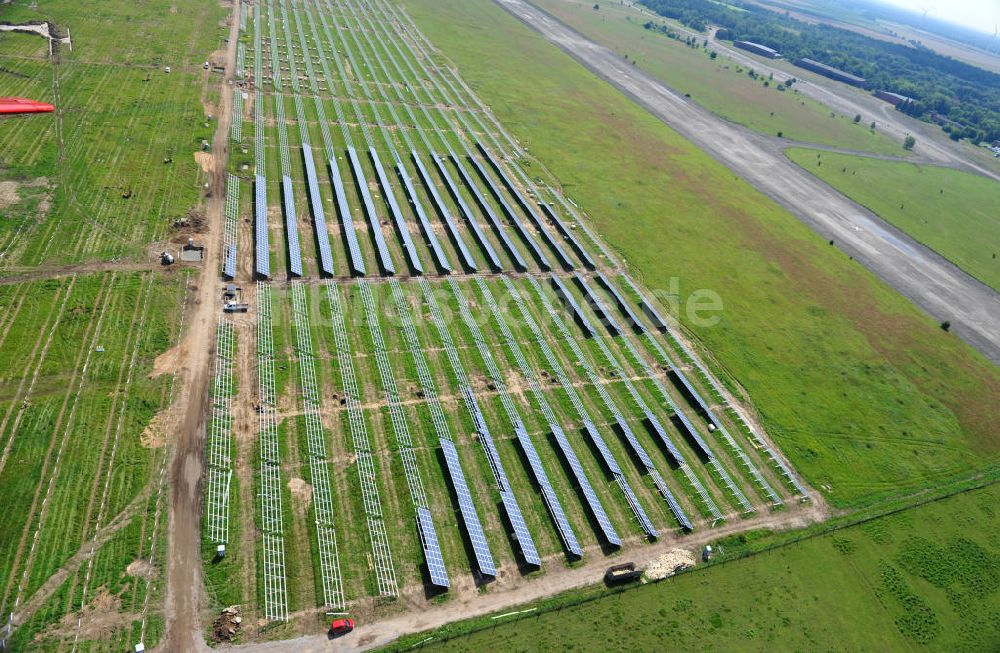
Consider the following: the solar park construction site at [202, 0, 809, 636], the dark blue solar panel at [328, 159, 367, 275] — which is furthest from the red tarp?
the dark blue solar panel at [328, 159, 367, 275]

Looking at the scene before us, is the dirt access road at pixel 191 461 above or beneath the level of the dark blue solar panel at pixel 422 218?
beneath

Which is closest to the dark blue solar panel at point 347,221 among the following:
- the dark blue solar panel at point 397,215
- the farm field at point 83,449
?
the dark blue solar panel at point 397,215

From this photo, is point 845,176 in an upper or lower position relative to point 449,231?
upper

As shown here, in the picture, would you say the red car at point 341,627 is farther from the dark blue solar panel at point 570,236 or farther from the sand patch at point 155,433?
the dark blue solar panel at point 570,236

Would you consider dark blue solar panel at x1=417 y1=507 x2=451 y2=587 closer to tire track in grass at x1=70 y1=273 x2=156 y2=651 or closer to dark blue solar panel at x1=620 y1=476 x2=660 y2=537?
dark blue solar panel at x1=620 y1=476 x2=660 y2=537

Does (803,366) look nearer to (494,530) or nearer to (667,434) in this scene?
(667,434)

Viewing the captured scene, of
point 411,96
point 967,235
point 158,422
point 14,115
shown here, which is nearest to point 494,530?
point 158,422
